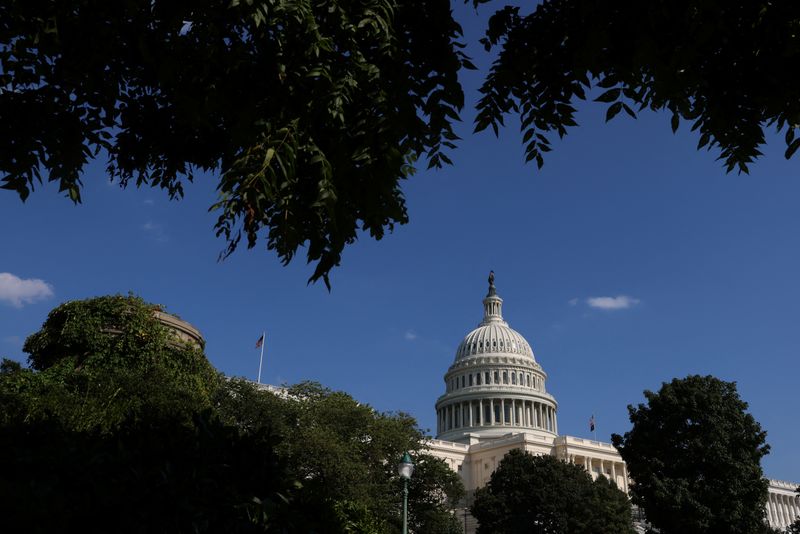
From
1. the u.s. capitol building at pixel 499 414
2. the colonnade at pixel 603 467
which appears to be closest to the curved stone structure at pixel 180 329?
the u.s. capitol building at pixel 499 414

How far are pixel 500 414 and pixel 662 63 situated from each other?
13497cm

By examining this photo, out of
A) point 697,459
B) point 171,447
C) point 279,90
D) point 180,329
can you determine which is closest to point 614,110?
point 279,90

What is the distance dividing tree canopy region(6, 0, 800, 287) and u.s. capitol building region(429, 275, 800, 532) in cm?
11615

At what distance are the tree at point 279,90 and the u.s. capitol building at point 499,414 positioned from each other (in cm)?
11655

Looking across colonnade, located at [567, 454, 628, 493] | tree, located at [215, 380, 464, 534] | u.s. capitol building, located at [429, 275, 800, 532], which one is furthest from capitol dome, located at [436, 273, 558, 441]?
tree, located at [215, 380, 464, 534]

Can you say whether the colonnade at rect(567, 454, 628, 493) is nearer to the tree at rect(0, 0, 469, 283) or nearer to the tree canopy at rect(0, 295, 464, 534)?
the tree canopy at rect(0, 295, 464, 534)

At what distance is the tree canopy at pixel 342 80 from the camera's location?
5.76 meters

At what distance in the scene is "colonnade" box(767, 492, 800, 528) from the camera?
461ft

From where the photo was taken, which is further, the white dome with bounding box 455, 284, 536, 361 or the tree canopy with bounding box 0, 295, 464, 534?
the white dome with bounding box 455, 284, 536, 361

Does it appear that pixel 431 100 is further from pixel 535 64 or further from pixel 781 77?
pixel 781 77

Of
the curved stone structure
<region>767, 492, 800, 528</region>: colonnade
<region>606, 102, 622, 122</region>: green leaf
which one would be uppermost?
<region>767, 492, 800, 528</region>: colonnade

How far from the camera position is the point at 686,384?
4422 centimetres

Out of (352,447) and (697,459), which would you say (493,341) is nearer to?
(352,447)

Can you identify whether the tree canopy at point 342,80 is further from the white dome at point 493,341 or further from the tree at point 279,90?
the white dome at point 493,341
